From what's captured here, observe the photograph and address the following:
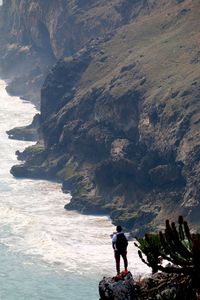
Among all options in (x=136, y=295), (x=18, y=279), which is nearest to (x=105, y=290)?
(x=136, y=295)

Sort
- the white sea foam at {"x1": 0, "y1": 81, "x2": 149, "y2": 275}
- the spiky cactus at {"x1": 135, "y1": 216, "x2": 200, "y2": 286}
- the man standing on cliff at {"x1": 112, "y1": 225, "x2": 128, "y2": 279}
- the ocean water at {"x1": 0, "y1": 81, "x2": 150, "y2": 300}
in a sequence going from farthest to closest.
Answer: the white sea foam at {"x1": 0, "y1": 81, "x2": 149, "y2": 275} → the ocean water at {"x1": 0, "y1": 81, "x2": 150, "y2": 300} → the man standing on cliff at {"x1": 112, "y1": 225, "x2": 128, "y2": 279} → the spiky cactus at {"x1": 135, "y1": 216, "x2": 200, "y2": 286}

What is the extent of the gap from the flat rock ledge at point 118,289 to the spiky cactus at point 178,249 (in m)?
4.15

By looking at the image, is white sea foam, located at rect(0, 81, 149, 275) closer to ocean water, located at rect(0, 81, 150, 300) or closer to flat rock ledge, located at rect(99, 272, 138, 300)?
ocean water, located at rect(0, 81, 150, 300)

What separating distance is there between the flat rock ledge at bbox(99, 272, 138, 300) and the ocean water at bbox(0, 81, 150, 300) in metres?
84.5

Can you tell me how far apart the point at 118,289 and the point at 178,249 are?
656 centimetres

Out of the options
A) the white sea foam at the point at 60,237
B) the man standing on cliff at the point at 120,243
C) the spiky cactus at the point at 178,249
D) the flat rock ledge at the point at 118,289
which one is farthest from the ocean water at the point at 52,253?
the spiky cactus at the point at 178,249

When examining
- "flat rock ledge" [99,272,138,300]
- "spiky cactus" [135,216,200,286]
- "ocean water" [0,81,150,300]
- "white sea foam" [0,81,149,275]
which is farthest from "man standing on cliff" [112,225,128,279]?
"white sea foam" [0,81,149,275]

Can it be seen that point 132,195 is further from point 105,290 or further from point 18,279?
point 105,290

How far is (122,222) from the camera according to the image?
584 feet

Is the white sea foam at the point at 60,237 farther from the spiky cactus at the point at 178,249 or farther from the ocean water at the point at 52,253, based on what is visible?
the spiky cactus at the point at 178,249

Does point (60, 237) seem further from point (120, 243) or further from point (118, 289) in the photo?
point (118, 289)

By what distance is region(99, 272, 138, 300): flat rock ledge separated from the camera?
42.0m

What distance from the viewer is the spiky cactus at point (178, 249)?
1419 inches

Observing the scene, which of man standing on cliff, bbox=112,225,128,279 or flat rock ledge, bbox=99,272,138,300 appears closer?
flat rock ledge, bbox=99,272,138,300
